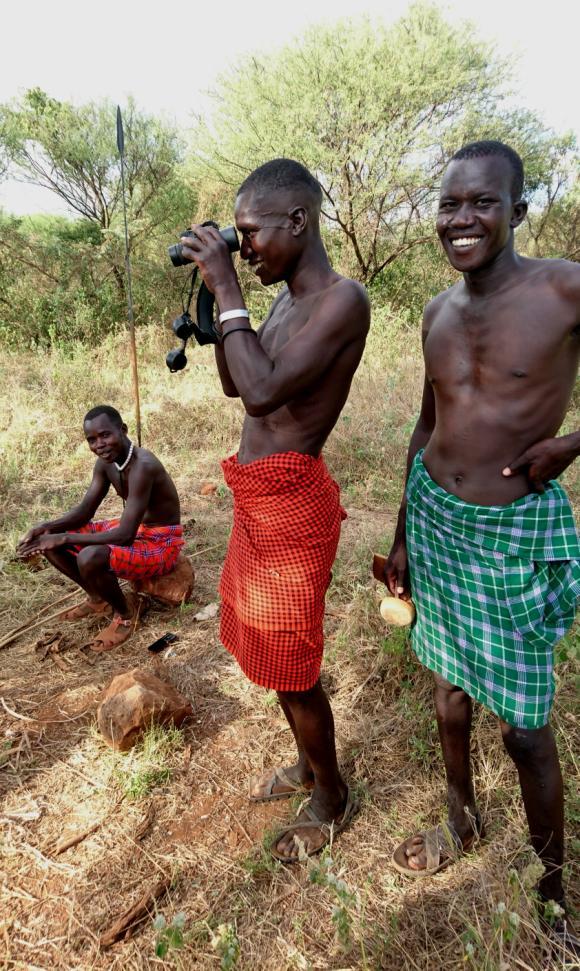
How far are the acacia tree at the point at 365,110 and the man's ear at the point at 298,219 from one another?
27.8 feet

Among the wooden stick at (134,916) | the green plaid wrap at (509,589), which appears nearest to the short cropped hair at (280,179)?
the green plaid wrap at (509,589)

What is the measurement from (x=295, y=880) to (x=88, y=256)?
33.1ft

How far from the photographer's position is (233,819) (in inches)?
72.1

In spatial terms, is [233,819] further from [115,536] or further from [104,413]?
[104,413]

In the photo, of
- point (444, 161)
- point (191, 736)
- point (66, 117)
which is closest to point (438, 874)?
point (191, 736)

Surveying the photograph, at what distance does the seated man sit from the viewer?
2842mm

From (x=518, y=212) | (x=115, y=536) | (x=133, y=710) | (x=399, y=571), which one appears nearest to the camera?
(x=518, y=212)

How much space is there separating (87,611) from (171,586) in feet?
A: 1.53

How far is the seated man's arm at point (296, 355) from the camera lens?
1.31 m

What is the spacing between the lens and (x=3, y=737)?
2.23 m

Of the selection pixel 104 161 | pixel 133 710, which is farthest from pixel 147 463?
pixel 104 161

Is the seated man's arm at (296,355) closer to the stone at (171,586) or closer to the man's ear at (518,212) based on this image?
the man's ear at (518,212)

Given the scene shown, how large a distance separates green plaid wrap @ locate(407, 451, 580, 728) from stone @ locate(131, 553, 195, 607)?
1884mm

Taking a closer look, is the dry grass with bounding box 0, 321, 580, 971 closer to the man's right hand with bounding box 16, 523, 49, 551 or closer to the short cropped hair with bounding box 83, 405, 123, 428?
the man's right hand with bounding box 16, 523, 49, 551
